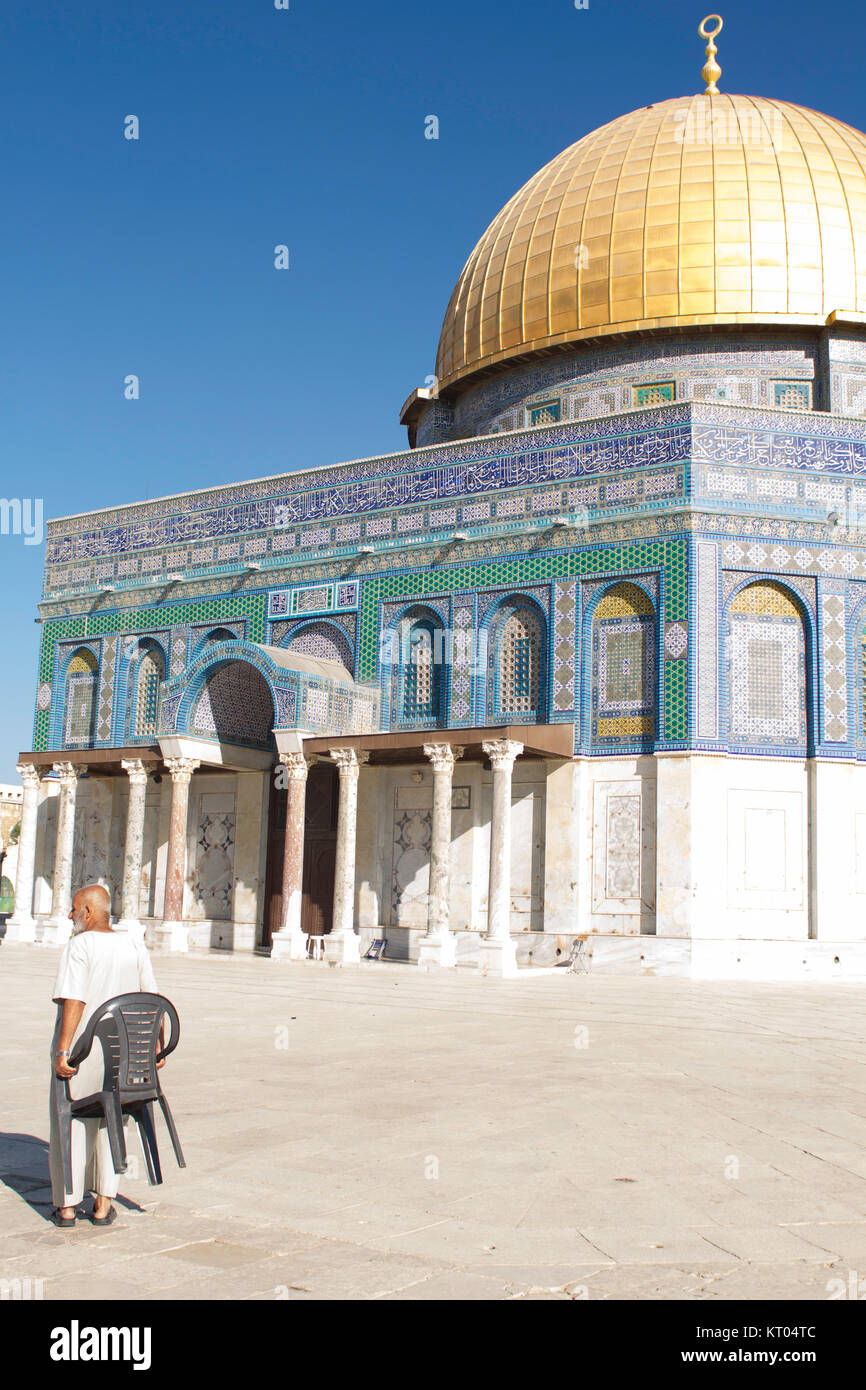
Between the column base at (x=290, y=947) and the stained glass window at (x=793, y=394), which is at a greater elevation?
the stained glass window at (x=793, y=394)

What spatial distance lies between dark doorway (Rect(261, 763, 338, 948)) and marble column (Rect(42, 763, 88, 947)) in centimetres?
393

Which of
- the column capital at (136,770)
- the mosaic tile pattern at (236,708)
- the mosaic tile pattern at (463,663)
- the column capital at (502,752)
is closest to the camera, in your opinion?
the column capital at (502,752)

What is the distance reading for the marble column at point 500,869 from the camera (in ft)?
61.3

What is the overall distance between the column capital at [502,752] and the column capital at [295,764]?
3566 mm

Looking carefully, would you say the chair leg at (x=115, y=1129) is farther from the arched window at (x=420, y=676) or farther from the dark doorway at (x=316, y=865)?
the dark doorway at (x=316, y=865)

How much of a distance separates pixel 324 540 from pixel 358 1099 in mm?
17094

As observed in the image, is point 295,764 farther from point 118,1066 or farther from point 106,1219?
point 106,1219

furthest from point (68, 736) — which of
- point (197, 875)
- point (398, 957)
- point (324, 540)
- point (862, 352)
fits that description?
point (862, 352)

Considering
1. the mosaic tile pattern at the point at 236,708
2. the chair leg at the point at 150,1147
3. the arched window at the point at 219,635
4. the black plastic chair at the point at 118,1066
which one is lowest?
the chair leg at the point at 150,1147

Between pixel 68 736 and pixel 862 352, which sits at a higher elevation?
pixel 862 352

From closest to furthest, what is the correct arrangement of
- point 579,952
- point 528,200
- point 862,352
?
point 579,952 → point 862,352 → point 528,200

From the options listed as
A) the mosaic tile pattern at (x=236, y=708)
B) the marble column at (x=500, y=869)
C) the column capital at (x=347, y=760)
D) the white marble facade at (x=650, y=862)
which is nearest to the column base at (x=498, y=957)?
the marble column at (x=500, y=869)

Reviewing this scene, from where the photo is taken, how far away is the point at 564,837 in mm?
20391
